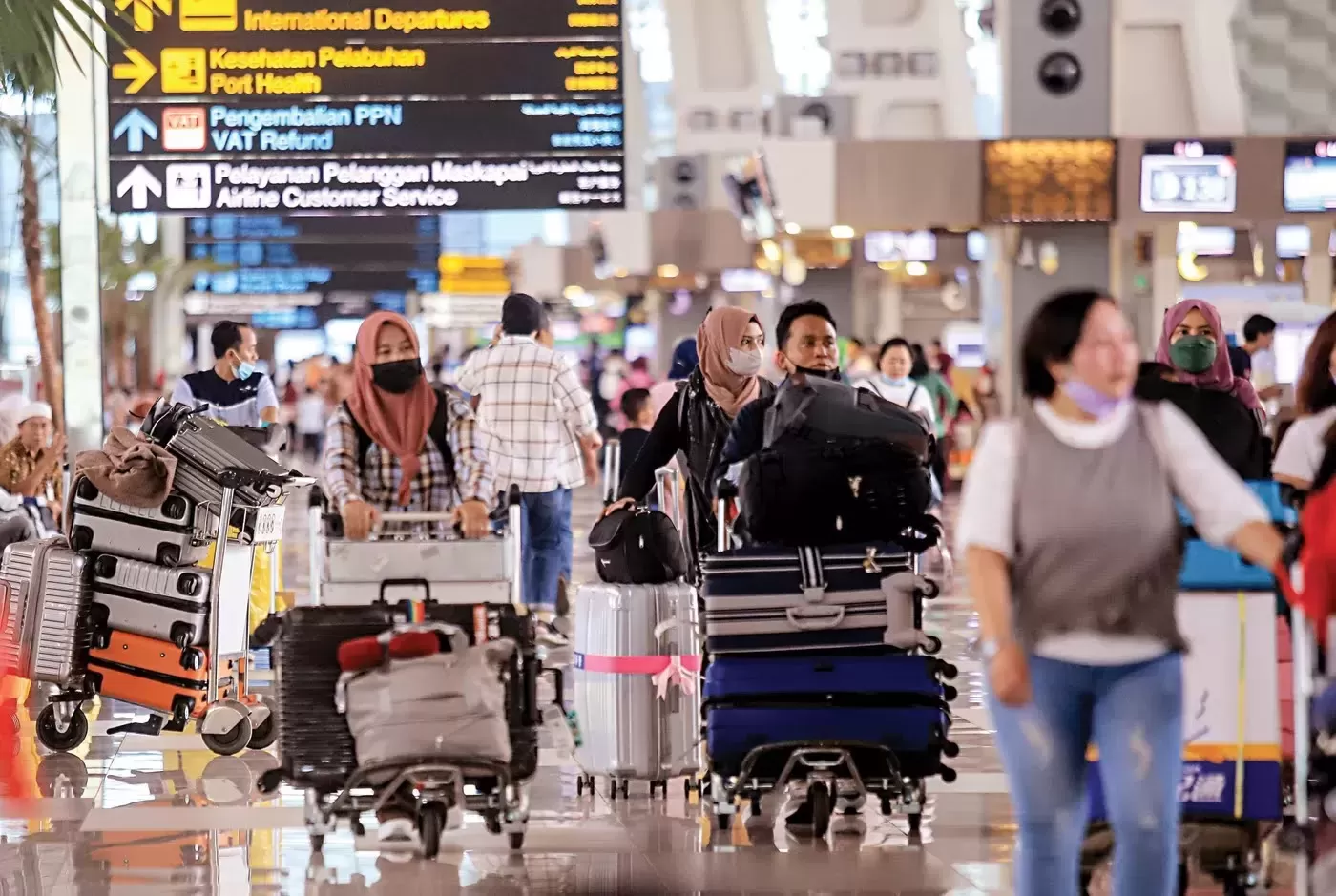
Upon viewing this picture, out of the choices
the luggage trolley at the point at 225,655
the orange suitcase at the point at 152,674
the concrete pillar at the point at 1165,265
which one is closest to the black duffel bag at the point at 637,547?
the luggage trolley at the point at 225,655

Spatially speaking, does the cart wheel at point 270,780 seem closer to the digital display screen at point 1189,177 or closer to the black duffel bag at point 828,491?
the black duffel bag at point 828,491

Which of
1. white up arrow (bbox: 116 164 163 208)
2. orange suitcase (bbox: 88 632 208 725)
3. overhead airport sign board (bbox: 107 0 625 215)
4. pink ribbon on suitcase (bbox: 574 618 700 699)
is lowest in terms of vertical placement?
orange suitcase (bbox: 88 632 208 725)

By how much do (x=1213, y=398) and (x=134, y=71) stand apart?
6.93 m

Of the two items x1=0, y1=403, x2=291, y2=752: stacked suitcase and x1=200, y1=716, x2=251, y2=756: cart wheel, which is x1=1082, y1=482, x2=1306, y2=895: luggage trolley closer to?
x1=0, y1=403, x2=291, y2=752: stacked suitcase

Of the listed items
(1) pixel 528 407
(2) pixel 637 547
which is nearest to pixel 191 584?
(2) pixel 637 547

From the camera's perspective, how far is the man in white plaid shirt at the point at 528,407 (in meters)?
10.9

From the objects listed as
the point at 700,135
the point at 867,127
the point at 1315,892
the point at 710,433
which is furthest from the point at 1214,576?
the point at 700,135

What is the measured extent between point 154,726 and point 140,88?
4.03 meters

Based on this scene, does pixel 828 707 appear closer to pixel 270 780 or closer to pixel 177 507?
pixel 270 780

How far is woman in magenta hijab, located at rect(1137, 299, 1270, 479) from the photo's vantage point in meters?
6.11

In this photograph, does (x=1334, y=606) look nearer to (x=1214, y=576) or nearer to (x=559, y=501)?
(x=1214, y=576)

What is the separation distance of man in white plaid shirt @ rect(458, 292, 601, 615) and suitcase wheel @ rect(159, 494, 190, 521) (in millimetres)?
2716

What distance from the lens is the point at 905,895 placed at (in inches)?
242

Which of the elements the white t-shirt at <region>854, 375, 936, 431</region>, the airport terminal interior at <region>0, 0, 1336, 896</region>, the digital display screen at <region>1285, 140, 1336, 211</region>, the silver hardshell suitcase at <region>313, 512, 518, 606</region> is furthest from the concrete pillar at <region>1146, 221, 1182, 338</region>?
the silver hardshell suitcase at <region>313, 512, 518, 606</region>
